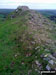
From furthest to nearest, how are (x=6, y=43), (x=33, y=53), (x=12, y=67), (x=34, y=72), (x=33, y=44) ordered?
1. (x=6, y=43)
2. (x=33, y=44)
3. (x=33, y=53)
4. (x=12, y=67)
5. (x=34, y=72)

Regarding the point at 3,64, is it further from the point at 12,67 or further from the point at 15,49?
the point at 15,49

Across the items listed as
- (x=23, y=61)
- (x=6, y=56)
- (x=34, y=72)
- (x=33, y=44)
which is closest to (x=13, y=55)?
(x=6, y=56)

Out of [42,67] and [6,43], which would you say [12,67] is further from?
[6,43]

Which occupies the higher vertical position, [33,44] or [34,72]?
[33,44]

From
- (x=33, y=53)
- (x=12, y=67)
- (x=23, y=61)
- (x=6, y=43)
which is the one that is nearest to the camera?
(x=12, y=67)

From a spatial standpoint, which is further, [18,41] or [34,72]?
[18,41]

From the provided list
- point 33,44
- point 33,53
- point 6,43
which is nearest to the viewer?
point 33,53

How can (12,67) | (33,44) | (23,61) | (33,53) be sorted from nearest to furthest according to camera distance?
(12,67) < (23,61) < (33,53) < (33,44)

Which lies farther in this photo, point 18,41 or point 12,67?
point 18,41

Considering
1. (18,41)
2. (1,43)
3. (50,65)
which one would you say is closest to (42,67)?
(50,65)
